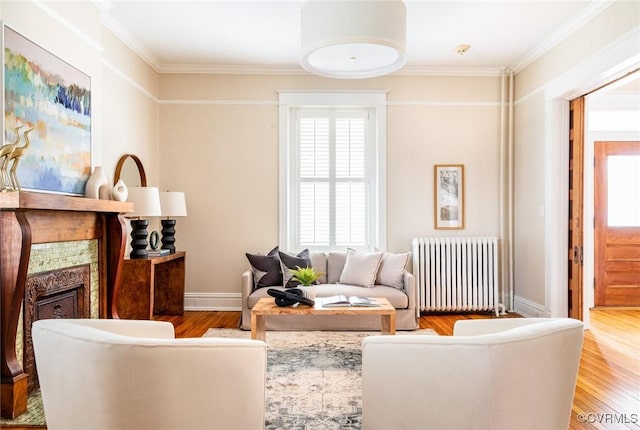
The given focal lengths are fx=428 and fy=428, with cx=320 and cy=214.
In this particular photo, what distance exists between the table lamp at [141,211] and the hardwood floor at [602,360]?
875mm

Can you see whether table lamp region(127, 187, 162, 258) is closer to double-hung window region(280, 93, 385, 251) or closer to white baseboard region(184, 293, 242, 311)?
white baseboard region(184, 293, 242, 311)

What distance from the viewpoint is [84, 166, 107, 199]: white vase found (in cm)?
321

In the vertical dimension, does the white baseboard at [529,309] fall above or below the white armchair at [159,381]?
below

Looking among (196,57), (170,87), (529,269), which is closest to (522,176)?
(529,269)

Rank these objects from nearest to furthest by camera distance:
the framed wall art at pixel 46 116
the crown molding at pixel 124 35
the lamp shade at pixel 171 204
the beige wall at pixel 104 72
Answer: the framed wall art at pixel 46 116 → the beige wall at pixel 104 72 → the crown molding at pixel 124 35 → the lamp shade at pixel 171 204

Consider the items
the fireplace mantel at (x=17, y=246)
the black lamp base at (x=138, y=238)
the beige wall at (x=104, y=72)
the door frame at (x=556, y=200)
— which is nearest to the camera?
the fireplace mantel at (x=17, y=246)

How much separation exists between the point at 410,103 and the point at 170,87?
2.83m

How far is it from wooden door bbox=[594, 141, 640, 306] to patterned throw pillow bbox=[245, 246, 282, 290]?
404cm

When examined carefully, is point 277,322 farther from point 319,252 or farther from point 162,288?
point 162,288

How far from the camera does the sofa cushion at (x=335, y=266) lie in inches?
183

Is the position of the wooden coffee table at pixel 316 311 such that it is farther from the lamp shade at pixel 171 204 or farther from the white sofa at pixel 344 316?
the lamp shade at pixel 171 204

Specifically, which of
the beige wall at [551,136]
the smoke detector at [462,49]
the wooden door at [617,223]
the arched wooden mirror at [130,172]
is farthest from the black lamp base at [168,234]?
the wooden door at [617,223]

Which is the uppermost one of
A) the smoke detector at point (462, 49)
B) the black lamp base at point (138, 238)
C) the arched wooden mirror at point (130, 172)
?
the smoke detector at point (462, 49)

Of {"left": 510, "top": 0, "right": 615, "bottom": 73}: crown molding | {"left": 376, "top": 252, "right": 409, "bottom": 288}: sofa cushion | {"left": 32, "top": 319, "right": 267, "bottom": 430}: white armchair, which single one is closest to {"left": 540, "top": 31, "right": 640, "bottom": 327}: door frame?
{"left": 510, "top": 0, "right": 615, "bottom": 73}: crown molding
